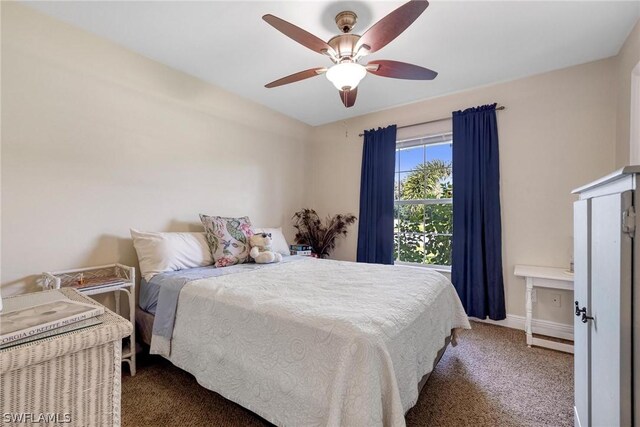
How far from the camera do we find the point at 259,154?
361 centimetres

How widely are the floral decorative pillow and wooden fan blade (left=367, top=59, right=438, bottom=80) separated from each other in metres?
A: 1.88

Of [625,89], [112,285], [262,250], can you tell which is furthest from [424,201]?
[112,285]

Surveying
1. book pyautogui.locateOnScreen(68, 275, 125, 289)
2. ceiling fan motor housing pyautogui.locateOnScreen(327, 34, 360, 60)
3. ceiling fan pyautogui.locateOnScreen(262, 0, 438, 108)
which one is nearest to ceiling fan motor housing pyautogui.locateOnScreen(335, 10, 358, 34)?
ceiling fan pyautogui.locateOnScreen(262, 0, 438, 108)

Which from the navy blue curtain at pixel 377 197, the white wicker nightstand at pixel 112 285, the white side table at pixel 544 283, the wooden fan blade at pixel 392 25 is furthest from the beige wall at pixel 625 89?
the white wicker nightstand at pixel 112 285

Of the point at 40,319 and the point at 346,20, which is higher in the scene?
the point at 346,20

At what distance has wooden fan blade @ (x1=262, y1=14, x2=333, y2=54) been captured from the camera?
60.1 inches

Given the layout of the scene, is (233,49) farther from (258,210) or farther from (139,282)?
(139,282)

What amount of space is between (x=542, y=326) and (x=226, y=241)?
322 centimetres

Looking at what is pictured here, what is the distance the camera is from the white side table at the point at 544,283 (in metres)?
2.37

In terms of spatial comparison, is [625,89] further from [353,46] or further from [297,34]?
[297,34]

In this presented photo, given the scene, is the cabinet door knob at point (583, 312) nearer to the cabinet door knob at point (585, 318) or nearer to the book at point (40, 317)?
the cabinet door knob at point (585, 318)

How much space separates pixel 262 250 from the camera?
8.98ft

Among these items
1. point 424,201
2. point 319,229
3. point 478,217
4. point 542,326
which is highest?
point 424,201

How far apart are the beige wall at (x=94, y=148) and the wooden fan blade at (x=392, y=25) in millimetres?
1954
